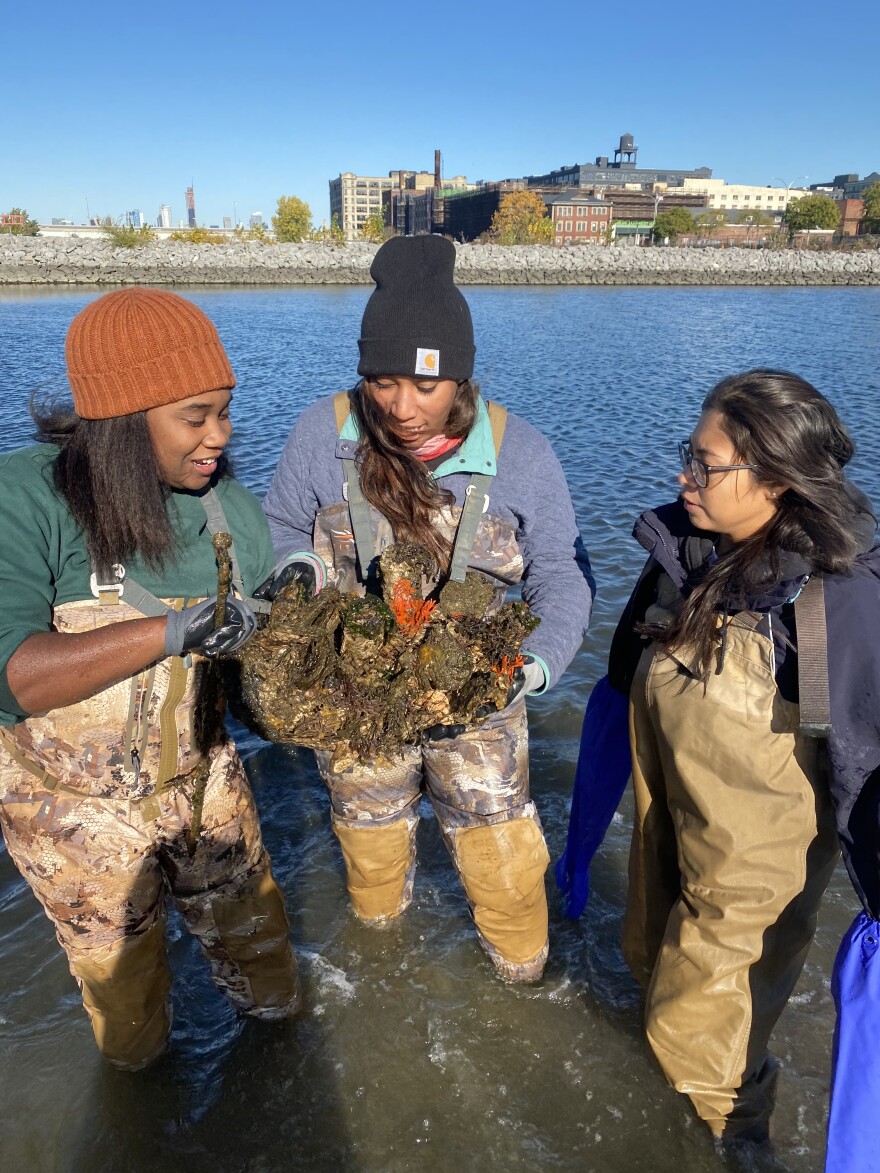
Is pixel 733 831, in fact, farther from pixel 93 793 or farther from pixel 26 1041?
pixel 26 1041

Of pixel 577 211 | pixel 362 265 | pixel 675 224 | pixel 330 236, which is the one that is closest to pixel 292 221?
pixel 330 236

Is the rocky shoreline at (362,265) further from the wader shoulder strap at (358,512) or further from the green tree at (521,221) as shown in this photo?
the wader shoulder strap at (358,512)

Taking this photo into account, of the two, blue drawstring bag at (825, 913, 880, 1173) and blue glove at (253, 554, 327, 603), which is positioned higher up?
blue glove at (253, 554, 327, 603)

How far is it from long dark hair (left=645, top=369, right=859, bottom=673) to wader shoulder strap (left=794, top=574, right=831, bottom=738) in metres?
0.13

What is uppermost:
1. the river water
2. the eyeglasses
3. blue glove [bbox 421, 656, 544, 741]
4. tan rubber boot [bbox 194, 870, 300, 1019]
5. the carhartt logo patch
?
the carhartt logo patch

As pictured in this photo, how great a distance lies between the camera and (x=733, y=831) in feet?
8.06

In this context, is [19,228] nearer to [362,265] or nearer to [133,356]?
[362,265]

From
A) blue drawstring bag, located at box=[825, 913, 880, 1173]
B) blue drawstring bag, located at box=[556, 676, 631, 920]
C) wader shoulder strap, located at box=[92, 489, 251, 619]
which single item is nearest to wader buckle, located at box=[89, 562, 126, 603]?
wader shoulder strap, located at box=[92, 489, 251, 619]

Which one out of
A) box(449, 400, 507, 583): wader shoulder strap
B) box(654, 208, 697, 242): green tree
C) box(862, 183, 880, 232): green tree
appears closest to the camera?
box(449, 400, 507, 583): wader shoulder strap

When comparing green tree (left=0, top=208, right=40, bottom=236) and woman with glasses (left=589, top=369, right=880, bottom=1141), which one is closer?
woman with glasses (left=589, top=369, right=880, bottom=1141)

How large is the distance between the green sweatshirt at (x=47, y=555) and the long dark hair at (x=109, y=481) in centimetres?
4

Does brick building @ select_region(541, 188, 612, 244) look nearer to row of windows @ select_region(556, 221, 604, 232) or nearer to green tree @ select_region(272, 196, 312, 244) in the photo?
row of windows @ select_region(556, 221, 604, 232)

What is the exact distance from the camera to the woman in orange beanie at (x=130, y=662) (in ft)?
7.15

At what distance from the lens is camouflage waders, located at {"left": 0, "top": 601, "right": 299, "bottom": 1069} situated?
8.32 ft
